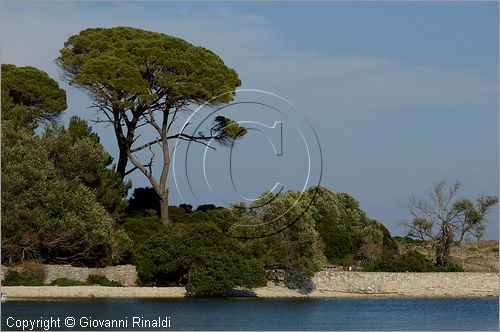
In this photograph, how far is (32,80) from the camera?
4472 centimetres

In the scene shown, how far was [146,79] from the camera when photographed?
43094mm

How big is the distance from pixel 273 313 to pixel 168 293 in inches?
209

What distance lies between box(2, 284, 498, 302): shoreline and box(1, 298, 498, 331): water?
34.7 inches

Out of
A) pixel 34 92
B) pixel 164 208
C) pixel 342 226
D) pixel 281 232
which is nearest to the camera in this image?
pixel 281 232

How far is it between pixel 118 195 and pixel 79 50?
6.73m

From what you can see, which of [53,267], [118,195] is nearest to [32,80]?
[118,195]

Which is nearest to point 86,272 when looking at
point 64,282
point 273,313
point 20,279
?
point 64,282

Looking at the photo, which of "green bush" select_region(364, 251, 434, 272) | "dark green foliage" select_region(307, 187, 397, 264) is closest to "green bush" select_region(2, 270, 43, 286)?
"green bush" select_region(364, 251, 434, 272)

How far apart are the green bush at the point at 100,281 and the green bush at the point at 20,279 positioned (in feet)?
7.23

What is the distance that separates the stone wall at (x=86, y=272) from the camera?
1438 inches

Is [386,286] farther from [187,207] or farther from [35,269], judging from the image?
[35,269]

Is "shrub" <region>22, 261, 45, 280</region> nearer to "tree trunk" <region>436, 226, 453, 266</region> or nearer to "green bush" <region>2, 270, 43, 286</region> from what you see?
"green bush" <region>2, 270, 43, 286</region>

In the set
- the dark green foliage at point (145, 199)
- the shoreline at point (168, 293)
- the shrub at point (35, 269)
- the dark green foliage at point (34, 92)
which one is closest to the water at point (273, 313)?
the shoreline at point (168, 293)

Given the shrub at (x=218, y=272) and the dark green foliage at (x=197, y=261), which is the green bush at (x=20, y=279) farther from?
the shrub at (x=218, y=272)
